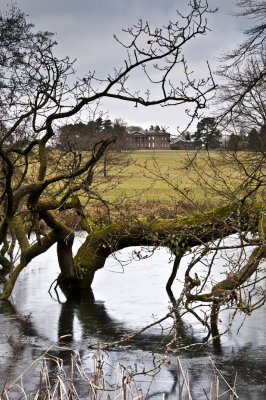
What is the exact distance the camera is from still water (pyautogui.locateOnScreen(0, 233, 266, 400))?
387 inches

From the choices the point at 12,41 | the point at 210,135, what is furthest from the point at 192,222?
the point at 12,41

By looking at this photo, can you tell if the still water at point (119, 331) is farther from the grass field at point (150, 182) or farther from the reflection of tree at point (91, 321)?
the grass field at point (150, 182)

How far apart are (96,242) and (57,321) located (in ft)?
10.8

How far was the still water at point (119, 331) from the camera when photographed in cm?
983

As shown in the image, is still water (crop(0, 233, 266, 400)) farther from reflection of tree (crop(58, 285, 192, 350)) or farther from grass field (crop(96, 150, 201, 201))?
grass field (crop(96, 150, 201, 201))

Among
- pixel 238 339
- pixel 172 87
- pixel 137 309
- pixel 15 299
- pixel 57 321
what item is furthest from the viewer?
pixel 15 299

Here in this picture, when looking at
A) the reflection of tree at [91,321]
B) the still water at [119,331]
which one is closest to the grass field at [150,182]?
the still water at [119,331]

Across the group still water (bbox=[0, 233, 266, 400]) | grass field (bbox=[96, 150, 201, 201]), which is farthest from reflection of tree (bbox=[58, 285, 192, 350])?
grass field (bbox=[96, 150, 201, 201])

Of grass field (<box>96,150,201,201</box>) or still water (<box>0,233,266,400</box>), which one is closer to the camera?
still water (<box>0,233,266,400</box>)

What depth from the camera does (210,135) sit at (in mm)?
12312

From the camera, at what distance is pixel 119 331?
10.4m

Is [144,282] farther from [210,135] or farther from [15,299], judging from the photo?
[210,135]

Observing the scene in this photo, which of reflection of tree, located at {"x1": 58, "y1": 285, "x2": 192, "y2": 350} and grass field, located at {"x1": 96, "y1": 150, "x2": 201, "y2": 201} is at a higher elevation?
grass field, located at {"x1": 96, "y1": 150, "x2": 201, "y2": 201}

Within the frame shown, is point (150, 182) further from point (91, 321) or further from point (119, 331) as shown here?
point (119, 331)
